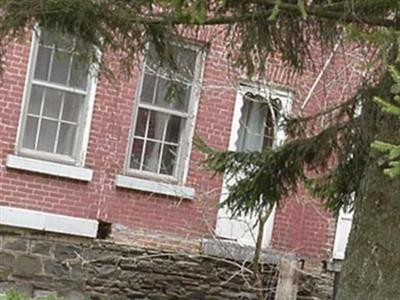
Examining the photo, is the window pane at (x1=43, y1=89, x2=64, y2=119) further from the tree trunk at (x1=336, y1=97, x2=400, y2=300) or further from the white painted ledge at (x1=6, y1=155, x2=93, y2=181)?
the tree trunk at (x1=336, y1=97, x2=400, y2=300)

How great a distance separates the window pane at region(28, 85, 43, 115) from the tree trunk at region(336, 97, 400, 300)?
21.9ft

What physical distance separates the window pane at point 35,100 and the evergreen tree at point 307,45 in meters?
4.88

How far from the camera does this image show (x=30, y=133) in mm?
11586

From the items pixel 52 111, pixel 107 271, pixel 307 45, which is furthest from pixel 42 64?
pixel 307 45

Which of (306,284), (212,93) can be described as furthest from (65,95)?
(306,284)

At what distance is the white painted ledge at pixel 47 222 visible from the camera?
11289mm

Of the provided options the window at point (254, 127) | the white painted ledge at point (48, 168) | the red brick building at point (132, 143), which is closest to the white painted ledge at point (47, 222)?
the red brick building at point (132, 143)

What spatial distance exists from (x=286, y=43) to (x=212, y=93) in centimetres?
607

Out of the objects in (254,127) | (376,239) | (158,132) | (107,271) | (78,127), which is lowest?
(107,271)

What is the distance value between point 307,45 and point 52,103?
5822mm

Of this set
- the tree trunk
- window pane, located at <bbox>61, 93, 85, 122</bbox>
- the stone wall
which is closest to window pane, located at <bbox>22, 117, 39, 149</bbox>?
window pane, located at <bbox>61, 93, 85, 122</bbox>

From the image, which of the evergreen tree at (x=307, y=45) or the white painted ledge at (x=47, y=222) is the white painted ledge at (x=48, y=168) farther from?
the evergreen tree at (x=307, y=45)

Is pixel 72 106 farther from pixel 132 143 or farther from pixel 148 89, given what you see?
pixel 148 89

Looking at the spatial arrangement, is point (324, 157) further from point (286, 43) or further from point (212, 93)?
point (212, 93)
